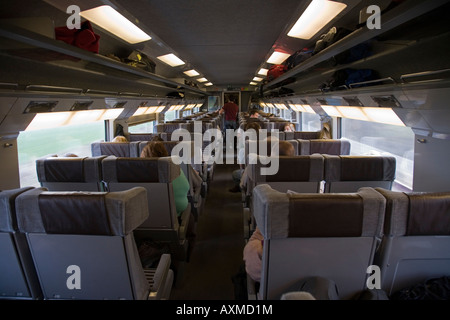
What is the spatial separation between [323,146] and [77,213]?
14.0 ft

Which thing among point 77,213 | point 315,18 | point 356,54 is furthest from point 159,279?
point 356,54

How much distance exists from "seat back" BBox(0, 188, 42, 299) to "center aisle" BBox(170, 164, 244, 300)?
154 centimetres

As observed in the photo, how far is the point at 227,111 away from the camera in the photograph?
15.6 m

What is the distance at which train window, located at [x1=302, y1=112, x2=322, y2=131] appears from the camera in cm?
928

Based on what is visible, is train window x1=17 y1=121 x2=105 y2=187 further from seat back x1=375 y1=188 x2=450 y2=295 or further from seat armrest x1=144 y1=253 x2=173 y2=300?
seat back x1=375 y1=188 x2=450 y2=295

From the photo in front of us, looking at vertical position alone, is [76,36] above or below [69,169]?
above

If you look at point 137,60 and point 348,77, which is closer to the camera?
point 348,77

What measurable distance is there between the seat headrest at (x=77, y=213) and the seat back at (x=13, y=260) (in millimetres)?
54

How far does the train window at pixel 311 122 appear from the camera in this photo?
9.28 meters

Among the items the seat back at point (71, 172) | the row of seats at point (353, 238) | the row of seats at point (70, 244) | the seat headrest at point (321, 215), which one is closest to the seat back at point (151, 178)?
the seat back at point (71, 172)

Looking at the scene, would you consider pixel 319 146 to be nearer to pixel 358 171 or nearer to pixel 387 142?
pixel 387 142

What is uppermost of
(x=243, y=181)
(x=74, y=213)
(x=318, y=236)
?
(x=74, y=213)

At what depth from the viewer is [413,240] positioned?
158 centimetres

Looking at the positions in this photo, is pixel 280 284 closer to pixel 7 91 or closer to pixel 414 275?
pixel 414 275
